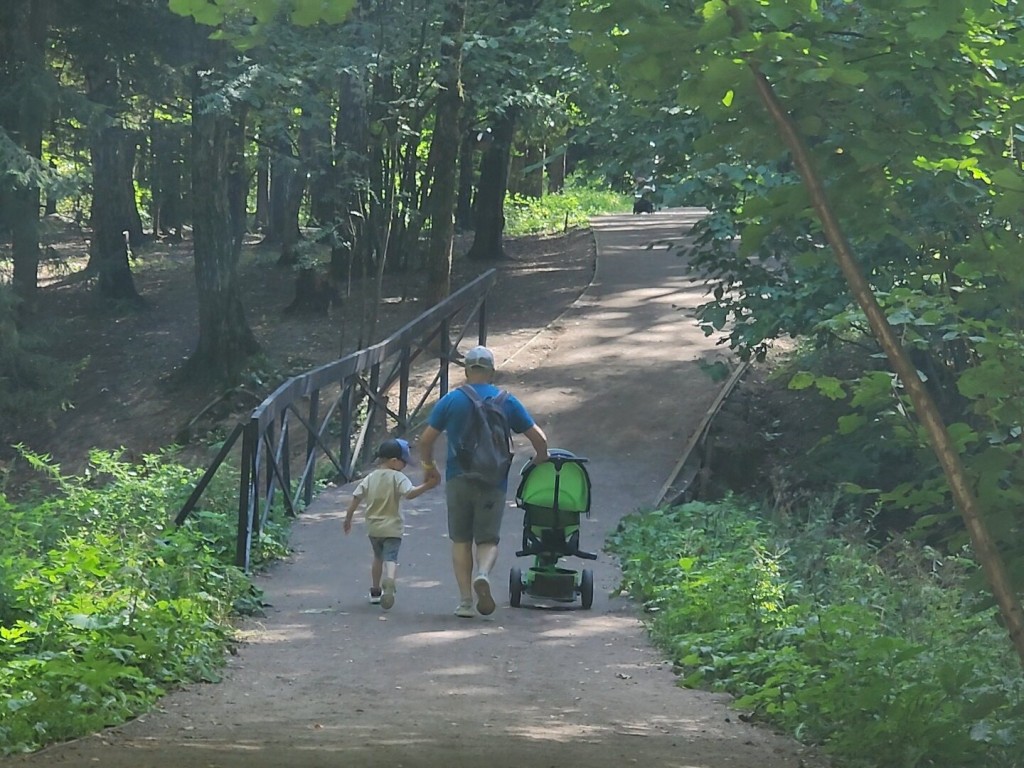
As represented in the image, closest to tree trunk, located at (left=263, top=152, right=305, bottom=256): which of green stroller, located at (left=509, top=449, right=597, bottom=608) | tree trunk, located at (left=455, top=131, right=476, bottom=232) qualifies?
tree trunk, located at (left=455, top=131, right=476, bottom=232)

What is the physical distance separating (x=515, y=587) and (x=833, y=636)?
307 centimetres

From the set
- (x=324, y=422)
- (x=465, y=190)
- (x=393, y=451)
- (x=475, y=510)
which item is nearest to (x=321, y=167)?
(x=324, y=422)

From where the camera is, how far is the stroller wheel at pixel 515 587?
9523 millimetres

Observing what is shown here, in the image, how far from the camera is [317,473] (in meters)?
15.2

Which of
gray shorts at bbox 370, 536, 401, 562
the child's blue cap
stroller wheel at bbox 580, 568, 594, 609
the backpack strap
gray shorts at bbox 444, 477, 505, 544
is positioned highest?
the backpack strap

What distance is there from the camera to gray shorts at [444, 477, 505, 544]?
9.05 meters

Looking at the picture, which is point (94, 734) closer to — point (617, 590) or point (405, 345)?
point (617, 590)

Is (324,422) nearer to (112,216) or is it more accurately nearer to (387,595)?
(387,595)

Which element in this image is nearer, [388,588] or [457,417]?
[457,417]

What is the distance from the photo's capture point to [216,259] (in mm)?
22406

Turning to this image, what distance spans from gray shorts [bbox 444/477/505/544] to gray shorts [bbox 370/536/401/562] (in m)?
0.52

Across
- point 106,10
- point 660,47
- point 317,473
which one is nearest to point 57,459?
point 106,10

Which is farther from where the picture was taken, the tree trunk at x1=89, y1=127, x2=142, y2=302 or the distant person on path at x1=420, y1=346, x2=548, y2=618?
the tree trunk at x1=89, y1=127, x2=142, y2=302

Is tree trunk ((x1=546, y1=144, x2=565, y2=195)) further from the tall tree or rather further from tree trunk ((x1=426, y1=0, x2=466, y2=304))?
the tall tree
